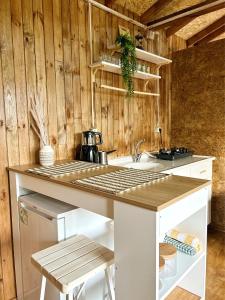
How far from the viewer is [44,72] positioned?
1875 mm

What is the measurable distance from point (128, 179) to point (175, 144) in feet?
6.83

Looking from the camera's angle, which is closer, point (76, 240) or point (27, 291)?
point (76, 240)

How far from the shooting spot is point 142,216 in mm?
938

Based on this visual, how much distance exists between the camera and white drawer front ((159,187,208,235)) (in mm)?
974

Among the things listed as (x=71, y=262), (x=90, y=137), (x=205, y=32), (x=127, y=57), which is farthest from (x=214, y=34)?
(x=71, y=262)

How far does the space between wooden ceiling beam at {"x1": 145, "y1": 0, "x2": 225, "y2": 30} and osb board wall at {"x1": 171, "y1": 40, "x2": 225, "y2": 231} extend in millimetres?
516

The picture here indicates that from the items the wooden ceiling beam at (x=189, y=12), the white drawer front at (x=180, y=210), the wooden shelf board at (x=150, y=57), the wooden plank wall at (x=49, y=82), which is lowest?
the white drawer front at (x=180, y=210)

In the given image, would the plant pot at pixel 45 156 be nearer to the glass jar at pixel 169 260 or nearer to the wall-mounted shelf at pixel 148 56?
the glass jar at pixel 169 260

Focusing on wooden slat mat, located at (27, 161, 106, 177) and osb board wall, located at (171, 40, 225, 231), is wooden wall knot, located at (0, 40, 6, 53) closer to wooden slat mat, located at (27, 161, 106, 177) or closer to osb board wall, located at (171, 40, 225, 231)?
wooden slat mat, located at (27, 161, 106, 177)

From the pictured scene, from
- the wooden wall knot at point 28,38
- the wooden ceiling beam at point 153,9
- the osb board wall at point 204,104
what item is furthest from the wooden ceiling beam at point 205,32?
the wooden wall knot at point 28,38

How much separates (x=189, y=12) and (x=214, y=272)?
2.49m

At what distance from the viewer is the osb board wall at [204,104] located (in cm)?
279

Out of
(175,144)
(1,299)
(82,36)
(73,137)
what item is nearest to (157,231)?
(73,137)

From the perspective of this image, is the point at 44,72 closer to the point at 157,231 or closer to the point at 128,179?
the point at 128,179
